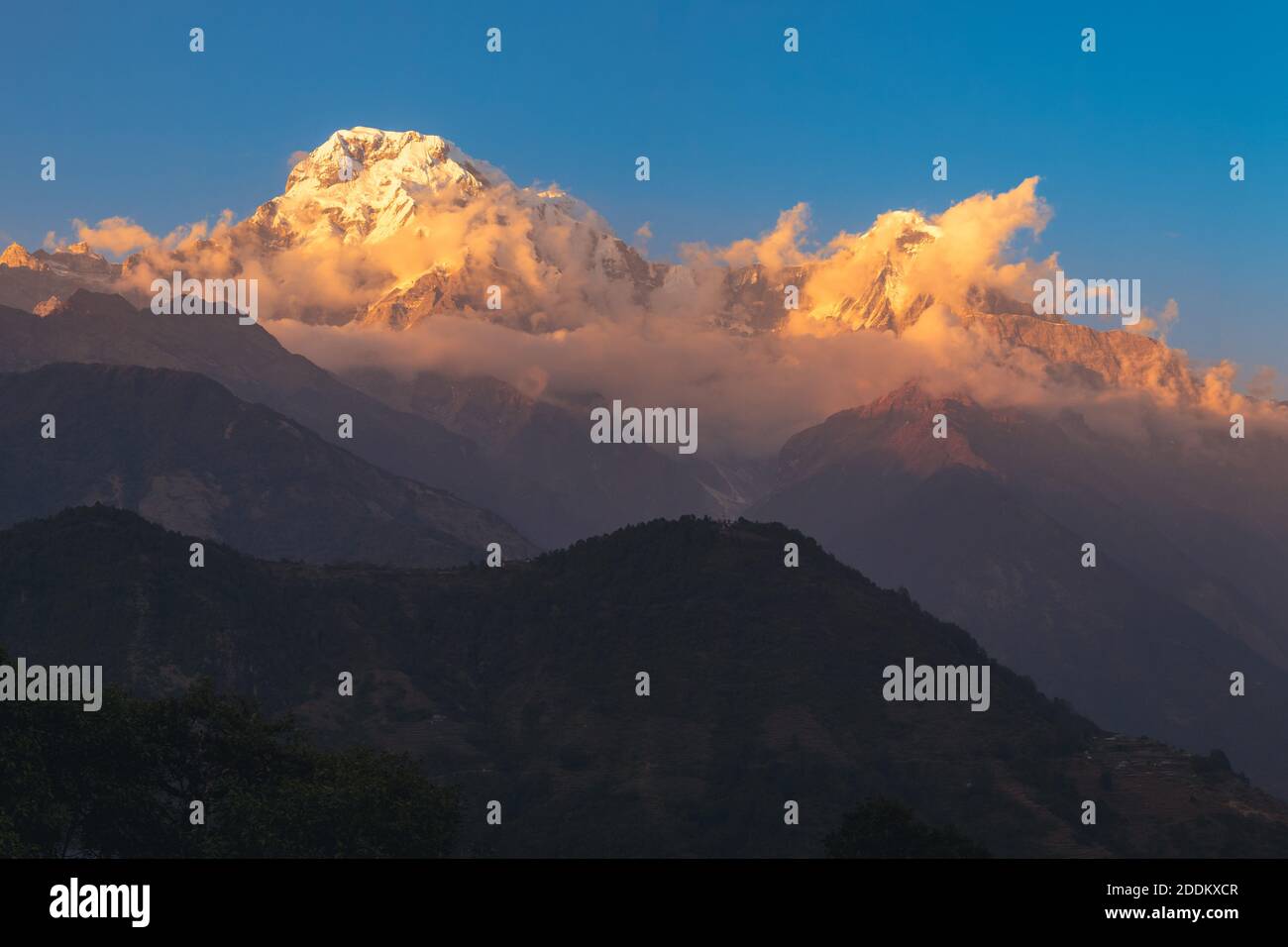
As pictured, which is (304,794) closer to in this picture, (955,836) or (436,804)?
(436,804)

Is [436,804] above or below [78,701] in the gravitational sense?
below

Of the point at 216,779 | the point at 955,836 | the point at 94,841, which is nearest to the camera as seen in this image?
the point at 94,841

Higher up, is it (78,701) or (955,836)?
(78,701)
